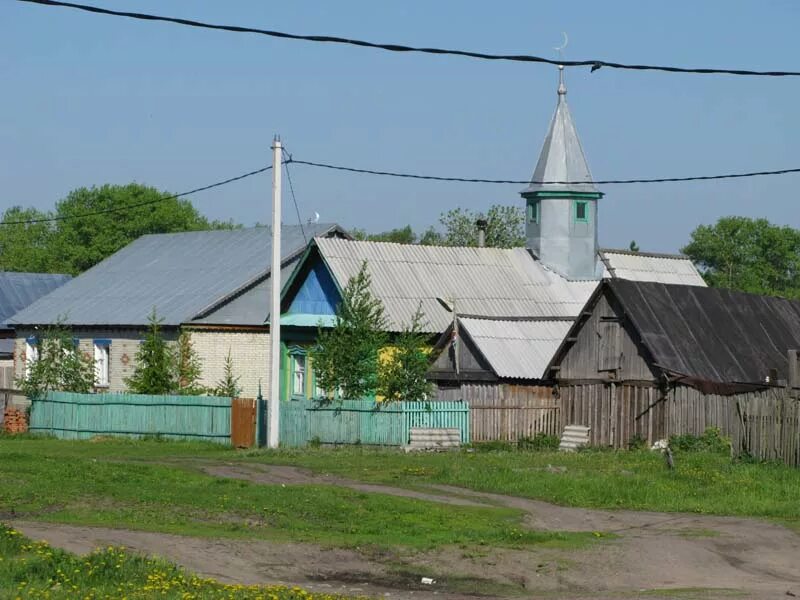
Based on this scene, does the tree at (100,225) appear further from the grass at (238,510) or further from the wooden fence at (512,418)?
the grass at (238,510)

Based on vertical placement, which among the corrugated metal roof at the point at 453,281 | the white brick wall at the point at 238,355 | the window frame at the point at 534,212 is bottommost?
the white brick wall at the point at 238,355

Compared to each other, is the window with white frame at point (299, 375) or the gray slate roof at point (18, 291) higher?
the gray slate roof at point (18, 291)

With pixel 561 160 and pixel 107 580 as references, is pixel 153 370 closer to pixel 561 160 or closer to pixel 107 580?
pixel 561 160

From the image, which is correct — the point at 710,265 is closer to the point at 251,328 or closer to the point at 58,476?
the point at 251,328

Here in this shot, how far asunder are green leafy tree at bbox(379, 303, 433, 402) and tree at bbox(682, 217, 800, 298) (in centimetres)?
6289

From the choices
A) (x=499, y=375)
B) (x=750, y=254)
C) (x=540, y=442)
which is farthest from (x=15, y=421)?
(x=750, y=254)

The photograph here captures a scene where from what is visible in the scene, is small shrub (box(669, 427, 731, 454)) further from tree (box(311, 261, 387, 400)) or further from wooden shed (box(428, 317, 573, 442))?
tree (box(311, 261, 387, 400))

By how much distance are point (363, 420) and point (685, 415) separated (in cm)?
781

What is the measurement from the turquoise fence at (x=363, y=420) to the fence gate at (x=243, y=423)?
85 cm

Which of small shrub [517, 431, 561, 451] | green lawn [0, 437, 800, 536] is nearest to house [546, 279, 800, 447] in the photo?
small shrub [517, 431, 561, 451]

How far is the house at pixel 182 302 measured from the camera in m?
45.3

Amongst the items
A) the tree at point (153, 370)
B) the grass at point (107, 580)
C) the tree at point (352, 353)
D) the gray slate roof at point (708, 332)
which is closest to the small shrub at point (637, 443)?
the gray slate roof at point (708, 332)

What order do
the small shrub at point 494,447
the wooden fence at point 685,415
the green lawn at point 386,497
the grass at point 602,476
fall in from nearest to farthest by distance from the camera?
the green lawn at point 386,497, the grass at point 602,476, the wooden fence at point 685,415, the small shrub at point 494,447

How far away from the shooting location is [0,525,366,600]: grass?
13.1 metres
